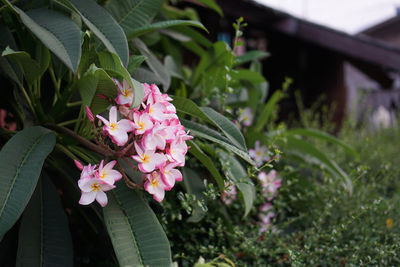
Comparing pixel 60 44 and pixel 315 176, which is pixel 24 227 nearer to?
pixel 60 44

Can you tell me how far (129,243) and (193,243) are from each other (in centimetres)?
52

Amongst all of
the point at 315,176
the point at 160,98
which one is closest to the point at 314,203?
the point at 315,176

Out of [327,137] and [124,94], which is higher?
[124,94]

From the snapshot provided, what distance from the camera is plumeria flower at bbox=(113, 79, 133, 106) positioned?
814 millimetres

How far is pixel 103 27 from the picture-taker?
0.90 meters

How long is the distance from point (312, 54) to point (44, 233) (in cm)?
611

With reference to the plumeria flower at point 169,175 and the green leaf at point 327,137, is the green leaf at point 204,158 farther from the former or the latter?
the green leaf at point 327,137

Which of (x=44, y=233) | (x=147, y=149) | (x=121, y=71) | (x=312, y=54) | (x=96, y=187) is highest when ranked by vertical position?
(x=121, y=71)

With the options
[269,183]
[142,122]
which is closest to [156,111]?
[142,122]

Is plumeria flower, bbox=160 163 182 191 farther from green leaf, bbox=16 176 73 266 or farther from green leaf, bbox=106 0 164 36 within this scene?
green leaf, bbox=106 0 164 36

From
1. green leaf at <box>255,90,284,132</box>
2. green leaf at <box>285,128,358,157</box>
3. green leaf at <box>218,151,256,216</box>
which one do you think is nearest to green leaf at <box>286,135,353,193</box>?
green leaf at <box>285,128,358,157</box>

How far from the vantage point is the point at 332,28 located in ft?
15.1

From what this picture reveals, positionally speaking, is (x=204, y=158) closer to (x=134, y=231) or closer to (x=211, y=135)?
(x=211, y=135)

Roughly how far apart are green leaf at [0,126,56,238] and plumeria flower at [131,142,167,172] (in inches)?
9.0
